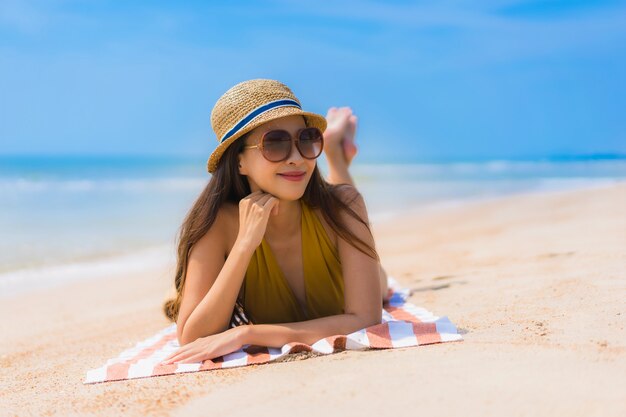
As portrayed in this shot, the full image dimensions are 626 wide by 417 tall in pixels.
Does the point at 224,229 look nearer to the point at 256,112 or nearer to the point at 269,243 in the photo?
the point at 269,243

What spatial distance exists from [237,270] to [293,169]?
62cm

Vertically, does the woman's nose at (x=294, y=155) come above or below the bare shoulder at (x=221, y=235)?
above

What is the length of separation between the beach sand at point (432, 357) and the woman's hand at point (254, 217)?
676 mm

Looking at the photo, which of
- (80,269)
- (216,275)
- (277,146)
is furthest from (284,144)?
(80,269)

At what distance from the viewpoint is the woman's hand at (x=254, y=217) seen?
3.59 metres

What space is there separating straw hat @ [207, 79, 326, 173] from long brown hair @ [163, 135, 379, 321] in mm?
116

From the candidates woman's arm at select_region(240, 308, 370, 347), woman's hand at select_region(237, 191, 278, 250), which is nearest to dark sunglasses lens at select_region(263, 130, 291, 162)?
woman's hand at select_region(237, 191, 278, 250)

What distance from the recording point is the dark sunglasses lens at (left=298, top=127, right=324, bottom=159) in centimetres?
361

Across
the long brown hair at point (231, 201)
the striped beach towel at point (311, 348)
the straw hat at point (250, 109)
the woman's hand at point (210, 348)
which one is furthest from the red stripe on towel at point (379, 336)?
the straw hat at point (250, 109)

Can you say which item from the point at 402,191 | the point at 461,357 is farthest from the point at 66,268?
the point at 402,191

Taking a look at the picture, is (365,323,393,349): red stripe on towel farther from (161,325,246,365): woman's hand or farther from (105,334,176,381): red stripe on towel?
(105,334,176,381): red stripe on towel

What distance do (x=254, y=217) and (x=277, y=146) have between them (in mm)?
399

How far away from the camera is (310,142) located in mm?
3639

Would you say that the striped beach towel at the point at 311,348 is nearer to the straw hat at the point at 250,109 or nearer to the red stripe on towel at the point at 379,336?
the red stripe on towel at the point at 379,336
